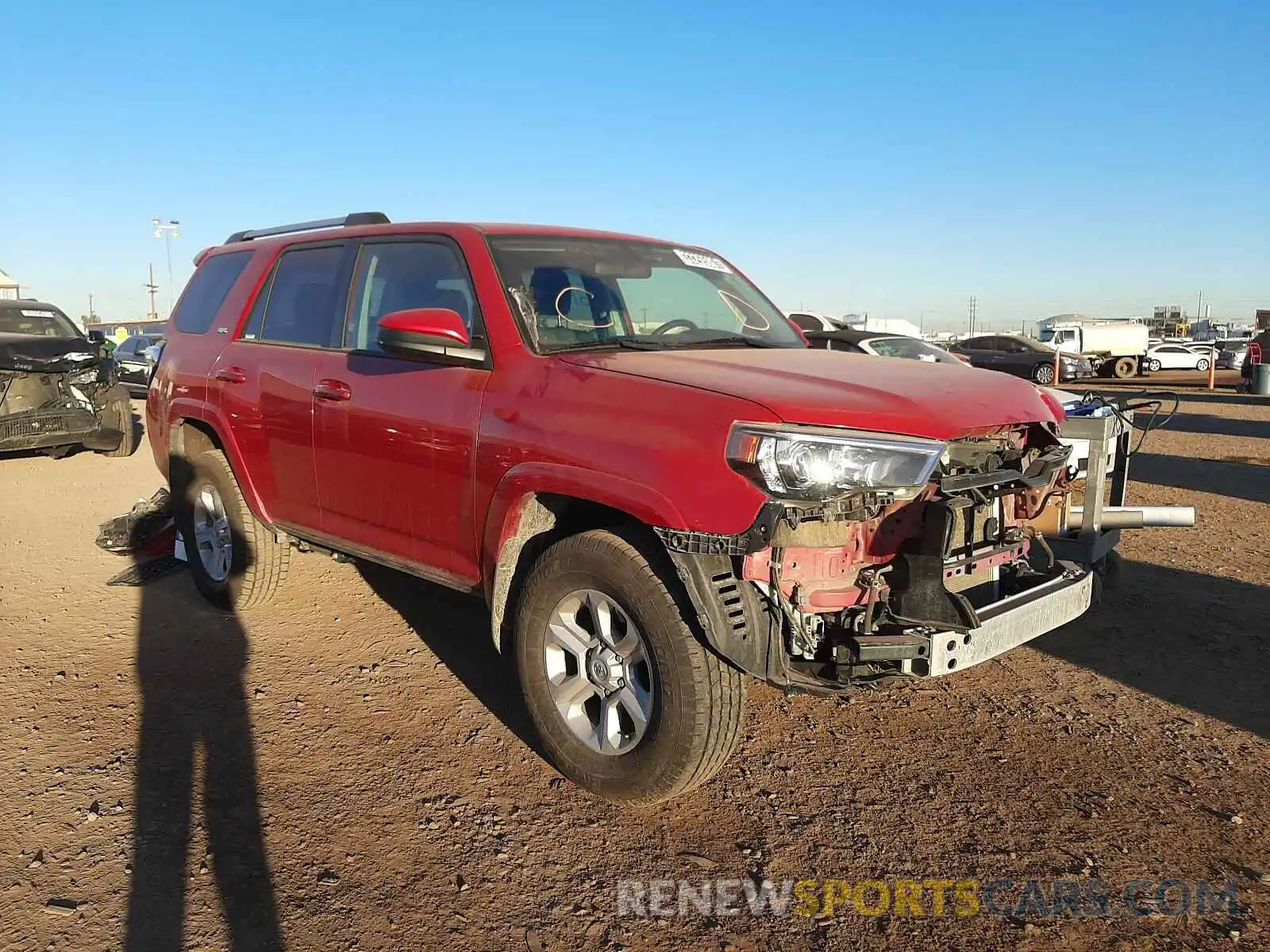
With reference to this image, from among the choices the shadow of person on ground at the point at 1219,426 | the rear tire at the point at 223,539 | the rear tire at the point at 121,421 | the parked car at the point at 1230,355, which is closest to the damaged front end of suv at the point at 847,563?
the rear tire at the point at 223,539

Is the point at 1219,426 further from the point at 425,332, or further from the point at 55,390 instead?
the point at 55,390

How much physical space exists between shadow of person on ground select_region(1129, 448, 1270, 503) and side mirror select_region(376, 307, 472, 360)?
693cm

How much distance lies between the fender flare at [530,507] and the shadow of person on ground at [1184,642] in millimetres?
2703

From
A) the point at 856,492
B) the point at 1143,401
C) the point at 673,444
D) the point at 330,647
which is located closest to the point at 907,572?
the point at 856,492

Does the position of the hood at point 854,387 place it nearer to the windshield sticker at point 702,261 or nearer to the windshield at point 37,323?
the windshield sticker at point 702,261

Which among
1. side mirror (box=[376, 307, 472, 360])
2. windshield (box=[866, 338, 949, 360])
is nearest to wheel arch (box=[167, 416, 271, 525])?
side mirror (box=[376, 307, 472, 360])

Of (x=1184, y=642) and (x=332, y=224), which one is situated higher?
(x=332, y=224)

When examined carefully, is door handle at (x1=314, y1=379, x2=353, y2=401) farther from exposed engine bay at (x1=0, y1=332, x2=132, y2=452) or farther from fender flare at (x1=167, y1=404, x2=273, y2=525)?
exposed engine bay at (x1=0, y1=332, x2=132, y2=452)

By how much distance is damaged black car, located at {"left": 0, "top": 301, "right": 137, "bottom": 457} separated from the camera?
9953 mm

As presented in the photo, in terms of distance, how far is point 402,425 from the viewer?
3.69 metres

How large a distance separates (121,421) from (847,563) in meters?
10.9

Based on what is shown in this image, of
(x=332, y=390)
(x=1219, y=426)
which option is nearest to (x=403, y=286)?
(x=332, y=390)

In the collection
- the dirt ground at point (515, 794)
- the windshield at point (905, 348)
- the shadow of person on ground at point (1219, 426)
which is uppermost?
the windshield at point (905, 348)

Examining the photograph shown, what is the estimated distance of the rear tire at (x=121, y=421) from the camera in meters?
11.0
